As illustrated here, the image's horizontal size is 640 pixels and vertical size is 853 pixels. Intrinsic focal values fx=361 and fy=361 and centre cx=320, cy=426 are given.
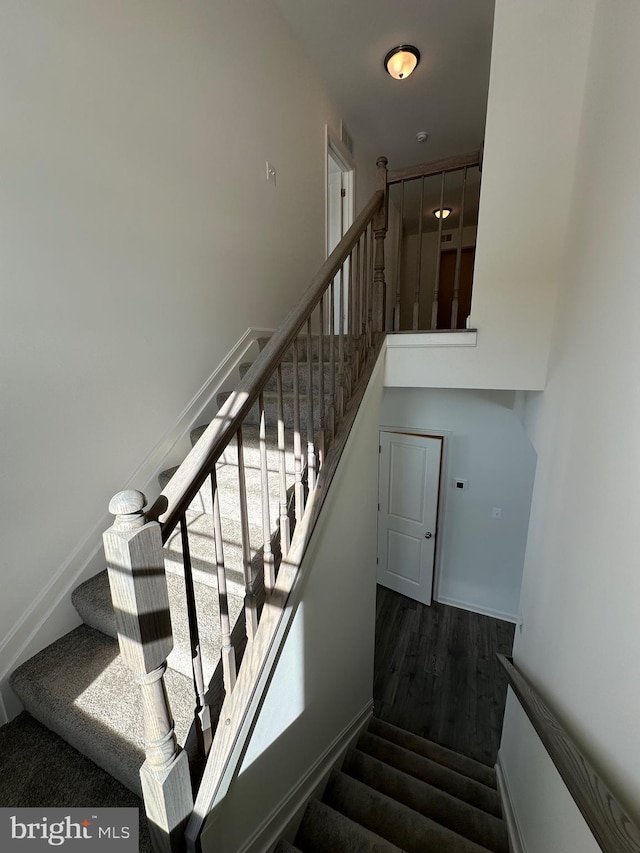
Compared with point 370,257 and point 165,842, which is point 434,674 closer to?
point 165,842

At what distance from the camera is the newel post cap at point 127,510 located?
668 millimetres

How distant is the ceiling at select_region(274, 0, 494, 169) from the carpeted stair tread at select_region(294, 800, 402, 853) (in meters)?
4.66

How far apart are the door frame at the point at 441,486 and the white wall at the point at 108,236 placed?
2.03 metres

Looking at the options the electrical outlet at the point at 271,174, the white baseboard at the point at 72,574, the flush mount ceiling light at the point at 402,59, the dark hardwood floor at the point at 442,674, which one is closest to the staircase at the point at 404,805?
the dark hardwood floor at the point at 442,674

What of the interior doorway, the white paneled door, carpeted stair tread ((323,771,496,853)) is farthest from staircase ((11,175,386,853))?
the interior doorway

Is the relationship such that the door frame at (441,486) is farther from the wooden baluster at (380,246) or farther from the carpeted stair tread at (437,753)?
the wooden baluster at (380,246)

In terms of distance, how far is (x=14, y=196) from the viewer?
1288 mm

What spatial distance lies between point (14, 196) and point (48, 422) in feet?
2.68

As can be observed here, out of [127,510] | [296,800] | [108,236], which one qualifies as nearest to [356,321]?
[108,236]

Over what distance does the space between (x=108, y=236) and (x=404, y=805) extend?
298 cm

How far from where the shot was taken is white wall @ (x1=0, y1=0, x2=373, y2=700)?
1324 millimetres

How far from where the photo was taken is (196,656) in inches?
34.2

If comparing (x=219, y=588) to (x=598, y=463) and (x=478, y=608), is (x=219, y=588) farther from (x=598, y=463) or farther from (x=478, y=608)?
(x=478, y=608)

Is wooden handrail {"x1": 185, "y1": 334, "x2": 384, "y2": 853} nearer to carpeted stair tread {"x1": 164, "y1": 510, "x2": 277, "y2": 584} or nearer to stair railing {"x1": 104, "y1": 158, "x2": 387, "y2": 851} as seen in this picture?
stair railing {"x1": 104, "y1": 158, "x2": 387, "y2": 851}
